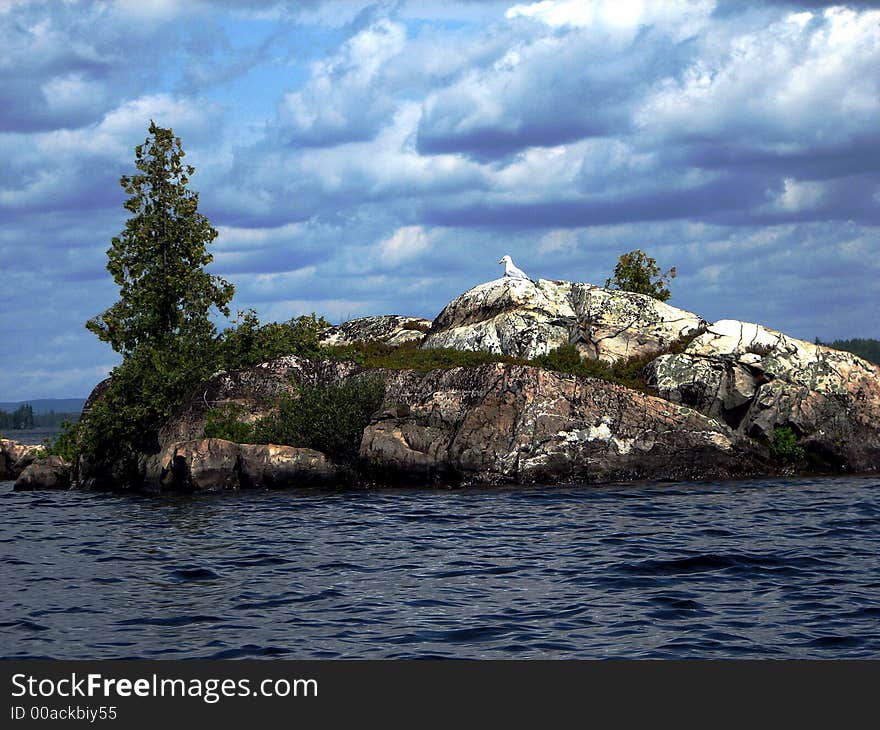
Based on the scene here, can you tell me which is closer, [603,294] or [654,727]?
[654,727]

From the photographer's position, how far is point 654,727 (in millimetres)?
10094

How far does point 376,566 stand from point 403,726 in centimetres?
954

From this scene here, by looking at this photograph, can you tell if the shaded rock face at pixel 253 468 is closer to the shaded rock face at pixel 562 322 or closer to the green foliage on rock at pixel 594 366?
the green foliage on rock at pixel 594 366

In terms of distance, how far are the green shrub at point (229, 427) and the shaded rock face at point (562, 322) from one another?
8.69 meters

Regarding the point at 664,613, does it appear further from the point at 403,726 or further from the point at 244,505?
the point at 244,505

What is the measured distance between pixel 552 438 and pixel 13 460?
28.6 meters

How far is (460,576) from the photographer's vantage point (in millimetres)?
18266

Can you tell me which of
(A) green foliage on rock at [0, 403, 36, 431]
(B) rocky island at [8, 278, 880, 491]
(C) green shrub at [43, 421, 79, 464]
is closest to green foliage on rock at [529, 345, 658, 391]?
(B) rocky island at [8, 278, 880, 491]

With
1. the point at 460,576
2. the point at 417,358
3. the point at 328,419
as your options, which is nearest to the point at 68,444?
the point at 328,419

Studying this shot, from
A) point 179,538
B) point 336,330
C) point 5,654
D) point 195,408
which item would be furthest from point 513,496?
point 336,330

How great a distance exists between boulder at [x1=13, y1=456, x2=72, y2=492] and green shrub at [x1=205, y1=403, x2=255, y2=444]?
8193 mm

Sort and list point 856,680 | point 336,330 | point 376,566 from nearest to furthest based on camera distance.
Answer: point 856,680, point 376,566, point 336,330

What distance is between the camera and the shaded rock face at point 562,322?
125ft

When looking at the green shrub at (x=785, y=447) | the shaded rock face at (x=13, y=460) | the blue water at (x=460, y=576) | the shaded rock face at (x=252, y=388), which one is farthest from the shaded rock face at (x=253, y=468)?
the shaded rock face at (x=13, y=460)
